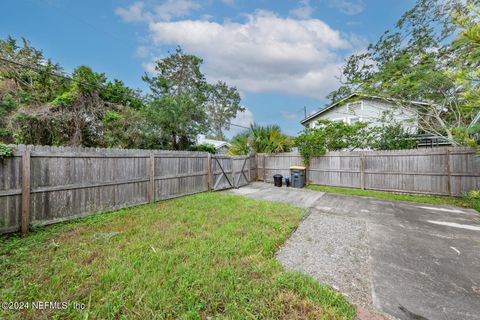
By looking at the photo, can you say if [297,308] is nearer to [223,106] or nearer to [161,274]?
[161,274]

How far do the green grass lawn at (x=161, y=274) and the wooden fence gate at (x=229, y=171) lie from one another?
472cm

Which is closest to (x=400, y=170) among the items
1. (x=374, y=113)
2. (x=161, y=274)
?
(x=374, y=113)

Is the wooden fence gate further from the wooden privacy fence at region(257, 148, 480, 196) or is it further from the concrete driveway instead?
the concrete driveway

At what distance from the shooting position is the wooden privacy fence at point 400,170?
6.78m

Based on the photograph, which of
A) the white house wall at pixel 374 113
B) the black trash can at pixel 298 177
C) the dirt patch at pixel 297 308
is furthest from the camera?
the black trash can at pixel 298 177

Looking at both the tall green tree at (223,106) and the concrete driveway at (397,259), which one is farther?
the tall green tree at (223,106)

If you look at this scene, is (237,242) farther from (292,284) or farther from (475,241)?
(475,241)

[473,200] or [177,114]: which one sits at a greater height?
[177,114]

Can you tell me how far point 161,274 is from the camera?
239 cm

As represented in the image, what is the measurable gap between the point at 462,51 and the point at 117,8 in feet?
45.6

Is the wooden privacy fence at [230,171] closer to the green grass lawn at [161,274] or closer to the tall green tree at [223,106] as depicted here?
the green grass lawn at [161,274]

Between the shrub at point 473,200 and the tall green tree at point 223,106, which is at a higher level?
the tall green tree at point 223,106

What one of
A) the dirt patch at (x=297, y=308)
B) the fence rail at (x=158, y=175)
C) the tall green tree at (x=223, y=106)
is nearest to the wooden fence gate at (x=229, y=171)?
the fence rail at (x=158, y=175)

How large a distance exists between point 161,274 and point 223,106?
92.3 ft
